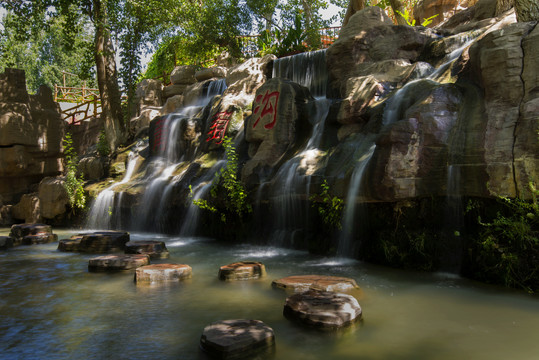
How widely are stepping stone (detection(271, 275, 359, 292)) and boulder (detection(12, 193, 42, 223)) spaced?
1131 cm

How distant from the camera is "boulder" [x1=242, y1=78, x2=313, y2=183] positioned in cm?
983

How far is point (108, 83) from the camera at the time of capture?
16844mm

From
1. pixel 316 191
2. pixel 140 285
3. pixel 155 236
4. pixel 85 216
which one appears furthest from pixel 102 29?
pixel 140 285

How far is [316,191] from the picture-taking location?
743 centimetres

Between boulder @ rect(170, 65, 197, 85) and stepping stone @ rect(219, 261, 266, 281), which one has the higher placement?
boulder @ rect(170, 65, 197, 85)

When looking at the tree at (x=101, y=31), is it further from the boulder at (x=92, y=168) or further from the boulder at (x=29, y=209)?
the boulder at (x=29, y=209)

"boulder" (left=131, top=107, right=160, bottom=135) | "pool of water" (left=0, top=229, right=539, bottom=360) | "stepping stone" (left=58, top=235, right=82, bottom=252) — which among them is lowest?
"pool of water" (left=0, top=229, right=539, bottom=360)

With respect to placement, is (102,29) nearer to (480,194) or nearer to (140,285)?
(140,285)

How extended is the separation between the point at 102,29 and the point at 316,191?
12742 mm

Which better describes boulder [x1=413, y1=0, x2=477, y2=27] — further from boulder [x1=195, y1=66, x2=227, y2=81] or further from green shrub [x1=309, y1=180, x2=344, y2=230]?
green shrub [x1=309, y1=180, x2=344, y2=230]

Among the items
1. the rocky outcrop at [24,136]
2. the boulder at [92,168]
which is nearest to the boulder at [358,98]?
the boulder at [92,168]

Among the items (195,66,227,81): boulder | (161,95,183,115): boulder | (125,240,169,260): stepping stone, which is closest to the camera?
(125,240,169,260): stepping stone

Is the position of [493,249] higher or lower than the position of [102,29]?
lower

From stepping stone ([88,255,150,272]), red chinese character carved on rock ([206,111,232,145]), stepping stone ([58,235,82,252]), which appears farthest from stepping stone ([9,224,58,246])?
red chinese character carved on rock ([206,111,232,145])
